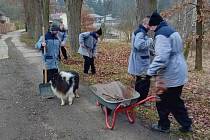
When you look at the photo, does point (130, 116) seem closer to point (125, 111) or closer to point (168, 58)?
point (125, 111)

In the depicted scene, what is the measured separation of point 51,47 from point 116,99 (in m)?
3.39

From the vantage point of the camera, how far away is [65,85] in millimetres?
8820

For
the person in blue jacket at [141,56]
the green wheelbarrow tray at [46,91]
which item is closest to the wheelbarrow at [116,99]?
the person in blue jacket at [141,56]

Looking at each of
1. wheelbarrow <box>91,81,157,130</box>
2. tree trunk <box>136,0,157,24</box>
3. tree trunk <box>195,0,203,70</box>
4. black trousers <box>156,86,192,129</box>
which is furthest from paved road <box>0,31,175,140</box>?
tree trunk <box>195,0,203,70</box>

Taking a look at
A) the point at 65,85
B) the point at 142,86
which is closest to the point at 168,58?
the point at 142,86

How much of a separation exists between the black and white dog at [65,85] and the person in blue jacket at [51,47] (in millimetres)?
1018

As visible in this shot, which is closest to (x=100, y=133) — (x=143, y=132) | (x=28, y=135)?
(x=143, y=132)

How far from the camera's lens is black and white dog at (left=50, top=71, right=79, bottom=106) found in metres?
8.83

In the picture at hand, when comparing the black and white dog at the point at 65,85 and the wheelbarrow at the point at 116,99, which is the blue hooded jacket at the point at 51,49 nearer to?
the black and white dog at the point at 65,85

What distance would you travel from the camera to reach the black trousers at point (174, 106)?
6389 mm

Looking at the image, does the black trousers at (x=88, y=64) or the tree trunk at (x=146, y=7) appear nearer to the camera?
the tree trunk at (x=146, y=7)

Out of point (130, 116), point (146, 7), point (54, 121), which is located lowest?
point (54, 121)

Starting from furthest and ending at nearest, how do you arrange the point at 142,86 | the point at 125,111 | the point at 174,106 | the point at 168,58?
the point at 142,86
the point at 125,111
the point at 174,106
the point at 168,58

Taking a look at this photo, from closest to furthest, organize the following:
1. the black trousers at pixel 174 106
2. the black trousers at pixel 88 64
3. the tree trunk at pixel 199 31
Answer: the black trousers at pixel 174 106 < the black trousers at pixel 88 64 < the tree trunk at pixel 199 31
